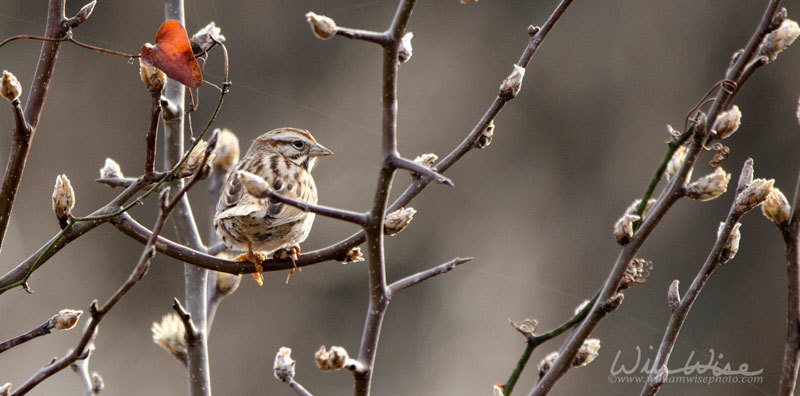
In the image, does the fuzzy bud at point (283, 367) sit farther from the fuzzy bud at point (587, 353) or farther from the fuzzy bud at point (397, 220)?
the fuzzy bud at point (587, 353)

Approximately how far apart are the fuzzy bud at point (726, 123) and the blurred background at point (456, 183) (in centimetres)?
387

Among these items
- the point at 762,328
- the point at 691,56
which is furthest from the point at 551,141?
the point at 762,328

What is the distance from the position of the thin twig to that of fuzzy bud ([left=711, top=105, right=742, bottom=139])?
0.21 feet

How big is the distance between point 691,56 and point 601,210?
1193mm

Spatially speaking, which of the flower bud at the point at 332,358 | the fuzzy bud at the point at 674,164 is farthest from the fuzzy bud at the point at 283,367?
the fuzzy bud at the point at 674,164

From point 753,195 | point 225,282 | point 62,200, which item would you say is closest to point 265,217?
point 225,282

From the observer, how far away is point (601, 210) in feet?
18.3

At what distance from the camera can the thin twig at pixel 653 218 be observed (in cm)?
115

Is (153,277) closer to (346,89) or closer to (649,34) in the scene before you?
(346,89)

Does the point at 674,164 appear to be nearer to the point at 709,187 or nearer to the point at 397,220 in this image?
the point at 709,187

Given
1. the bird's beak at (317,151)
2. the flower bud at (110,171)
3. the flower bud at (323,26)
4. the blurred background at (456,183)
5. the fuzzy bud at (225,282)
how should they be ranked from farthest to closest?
1. the blurred background at (456,183)
2. the bird's beak at (317,151)
3. the fuzzy bud at (225,282)
4. the flower bud at (110,171)
5. the flower bud at (323,26)

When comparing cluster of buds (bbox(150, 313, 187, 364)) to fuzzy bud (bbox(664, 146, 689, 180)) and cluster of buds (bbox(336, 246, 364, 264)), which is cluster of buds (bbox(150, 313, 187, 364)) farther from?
fuzzy bud (bbox(664, 146, 689, 180))

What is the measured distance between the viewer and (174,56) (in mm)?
1270

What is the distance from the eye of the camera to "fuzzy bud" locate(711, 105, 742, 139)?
1238 millimetres
